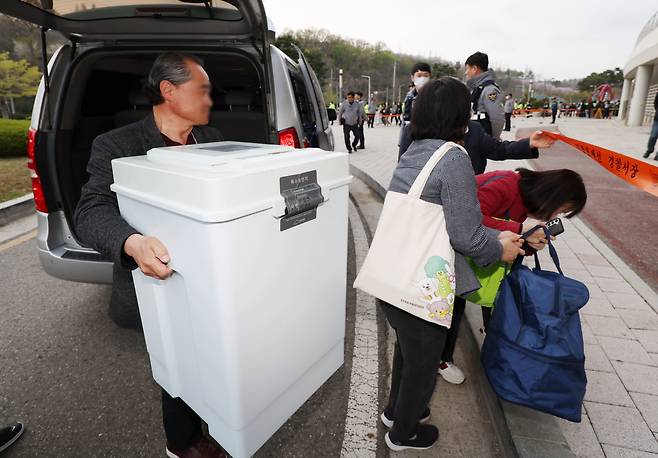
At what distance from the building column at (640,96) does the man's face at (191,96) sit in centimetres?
2888

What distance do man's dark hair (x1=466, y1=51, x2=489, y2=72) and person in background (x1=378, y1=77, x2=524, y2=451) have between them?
2746mm

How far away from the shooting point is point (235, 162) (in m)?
1.15

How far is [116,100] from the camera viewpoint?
12.2 feet

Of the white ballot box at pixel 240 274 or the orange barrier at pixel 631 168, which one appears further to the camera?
the orange barrier at pixel 631 168

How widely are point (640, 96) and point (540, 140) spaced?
27.8 m

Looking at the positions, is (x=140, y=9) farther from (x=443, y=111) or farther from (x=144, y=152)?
(x=443, y=111)

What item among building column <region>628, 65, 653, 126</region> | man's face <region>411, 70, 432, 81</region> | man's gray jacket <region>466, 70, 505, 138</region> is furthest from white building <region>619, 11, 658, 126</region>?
man's gray jacket <region>466, 70, 505, 138</region>

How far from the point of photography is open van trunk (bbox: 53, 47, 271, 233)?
2.51m

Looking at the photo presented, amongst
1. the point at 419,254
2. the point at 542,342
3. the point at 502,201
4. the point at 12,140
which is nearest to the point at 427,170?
the point at 419,254

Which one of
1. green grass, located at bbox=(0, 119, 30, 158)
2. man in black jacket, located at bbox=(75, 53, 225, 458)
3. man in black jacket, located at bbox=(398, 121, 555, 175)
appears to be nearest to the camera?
man in black jacket, located at bbox=(75, 53, 225, 458)

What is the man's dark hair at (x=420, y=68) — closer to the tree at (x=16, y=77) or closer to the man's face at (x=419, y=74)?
the man's face at (x=419, y=74)

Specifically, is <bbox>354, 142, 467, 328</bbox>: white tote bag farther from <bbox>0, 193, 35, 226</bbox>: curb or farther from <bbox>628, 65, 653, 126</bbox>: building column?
<bbox>628, 65, 653, 126</bbox>: building column

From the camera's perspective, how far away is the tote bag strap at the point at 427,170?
139 cm

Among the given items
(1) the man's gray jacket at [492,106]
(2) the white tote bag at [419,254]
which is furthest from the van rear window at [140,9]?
(1) the man's gray jacket at [492,106]
